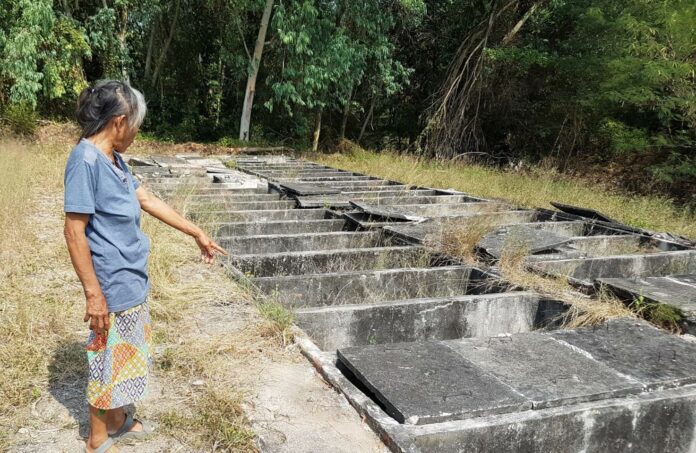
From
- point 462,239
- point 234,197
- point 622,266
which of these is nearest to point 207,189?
point 234,197

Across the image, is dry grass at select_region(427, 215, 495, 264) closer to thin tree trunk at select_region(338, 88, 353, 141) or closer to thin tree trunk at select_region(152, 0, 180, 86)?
thin tree trunk at select_region(338, 88, 353, 141)

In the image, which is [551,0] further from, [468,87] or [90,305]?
[90,305]

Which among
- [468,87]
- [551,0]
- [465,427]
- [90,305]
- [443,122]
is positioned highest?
[551,0]

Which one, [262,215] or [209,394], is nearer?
[209,394]

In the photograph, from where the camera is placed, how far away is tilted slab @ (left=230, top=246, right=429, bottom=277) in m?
4.69

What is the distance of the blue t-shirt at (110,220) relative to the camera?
1.89 meters

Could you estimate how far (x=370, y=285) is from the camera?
4.38 metres

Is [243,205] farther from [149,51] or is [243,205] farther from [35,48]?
[149,51]

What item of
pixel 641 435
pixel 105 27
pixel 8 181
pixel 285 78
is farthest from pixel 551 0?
pixel 641 435

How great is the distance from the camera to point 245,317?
11.1 feet

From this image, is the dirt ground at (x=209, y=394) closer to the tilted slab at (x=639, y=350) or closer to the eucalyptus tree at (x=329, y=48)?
the tilted slab at (x=639, y=350)

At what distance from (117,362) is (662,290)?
12.2ft

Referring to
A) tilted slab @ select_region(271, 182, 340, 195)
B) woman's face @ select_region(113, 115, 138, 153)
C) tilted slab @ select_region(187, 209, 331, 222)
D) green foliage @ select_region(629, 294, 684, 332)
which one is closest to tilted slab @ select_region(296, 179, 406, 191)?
tilted slab @ select_region(271, 182, 340, 195)

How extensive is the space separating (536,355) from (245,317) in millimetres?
1708
